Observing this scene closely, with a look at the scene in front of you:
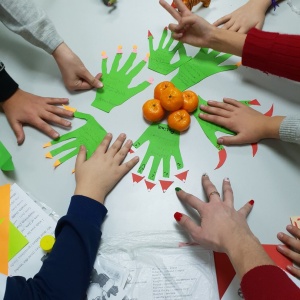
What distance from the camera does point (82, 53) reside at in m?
1.03

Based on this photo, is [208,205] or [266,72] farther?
[266,72]

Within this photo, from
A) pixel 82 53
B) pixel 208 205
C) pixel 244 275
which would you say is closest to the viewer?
pixel 244 275

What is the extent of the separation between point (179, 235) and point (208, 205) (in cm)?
10

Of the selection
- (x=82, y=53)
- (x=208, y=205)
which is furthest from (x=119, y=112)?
(x=208, y=205)

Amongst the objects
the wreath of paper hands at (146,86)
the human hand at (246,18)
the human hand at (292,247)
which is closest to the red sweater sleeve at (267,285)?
the human hand at (292,247)

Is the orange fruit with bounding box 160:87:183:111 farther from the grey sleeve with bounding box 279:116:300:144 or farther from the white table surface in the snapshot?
the grey sleeve with bounding box 279:116:300:144

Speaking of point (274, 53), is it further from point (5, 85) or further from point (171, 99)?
point (5, 85)

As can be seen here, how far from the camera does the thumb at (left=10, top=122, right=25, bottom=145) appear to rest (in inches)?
34.8

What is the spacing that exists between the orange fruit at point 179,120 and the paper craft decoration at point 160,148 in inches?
1.0

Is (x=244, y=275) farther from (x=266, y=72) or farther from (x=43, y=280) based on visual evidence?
(x=266, y=72)

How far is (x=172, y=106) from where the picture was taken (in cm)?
86

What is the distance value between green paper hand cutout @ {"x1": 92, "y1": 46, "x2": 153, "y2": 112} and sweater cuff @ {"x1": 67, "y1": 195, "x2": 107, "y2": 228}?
28cm

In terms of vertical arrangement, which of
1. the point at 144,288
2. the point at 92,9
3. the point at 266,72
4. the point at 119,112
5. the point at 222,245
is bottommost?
the point at 144,288

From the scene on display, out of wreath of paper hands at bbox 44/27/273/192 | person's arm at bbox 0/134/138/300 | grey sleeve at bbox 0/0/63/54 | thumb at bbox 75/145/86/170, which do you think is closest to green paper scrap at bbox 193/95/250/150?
wreath of paper hands at bbox 44/27/273/192
